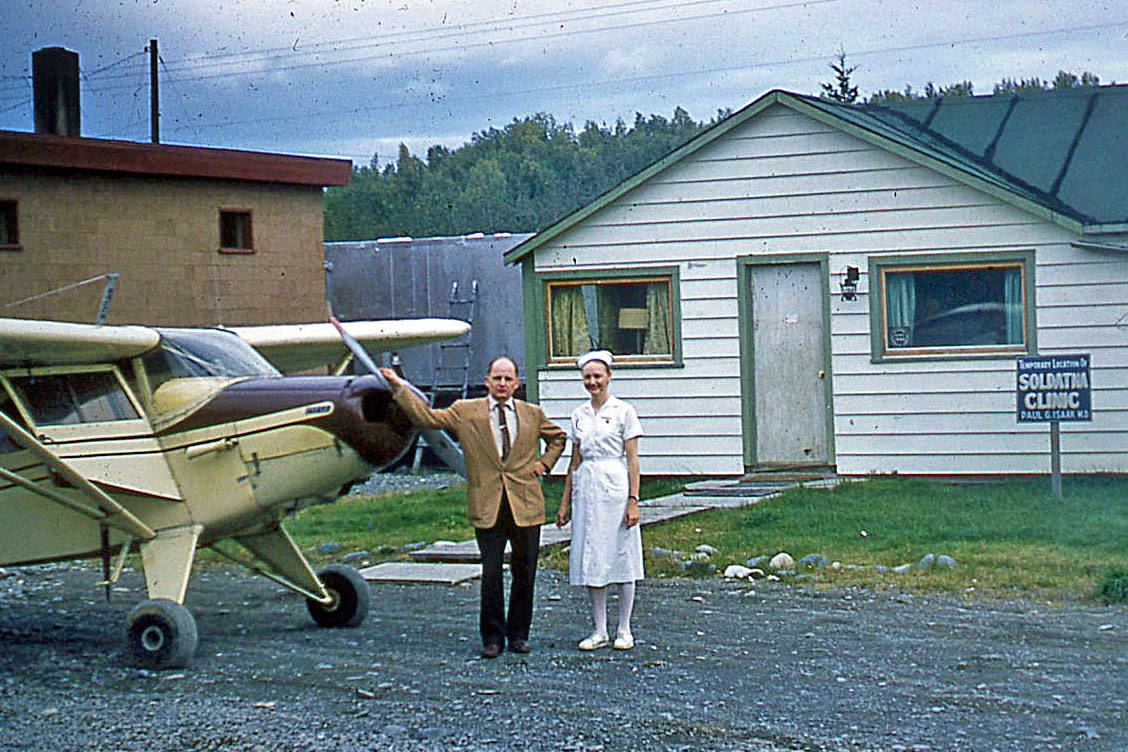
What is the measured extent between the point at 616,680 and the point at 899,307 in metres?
9.15

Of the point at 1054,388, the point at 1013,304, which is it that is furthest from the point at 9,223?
the point at 1054,388

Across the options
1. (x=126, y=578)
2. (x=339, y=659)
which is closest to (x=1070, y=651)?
(x=339, y=659)

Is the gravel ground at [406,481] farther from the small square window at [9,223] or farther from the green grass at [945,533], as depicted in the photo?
the green grass at [945,533]

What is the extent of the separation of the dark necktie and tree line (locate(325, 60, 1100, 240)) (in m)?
43.9

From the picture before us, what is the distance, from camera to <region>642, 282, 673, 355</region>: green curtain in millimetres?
16531

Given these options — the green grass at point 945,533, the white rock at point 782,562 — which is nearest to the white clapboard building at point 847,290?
the green grass at point 945,533

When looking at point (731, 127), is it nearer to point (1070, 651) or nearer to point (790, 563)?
point (790, 563)

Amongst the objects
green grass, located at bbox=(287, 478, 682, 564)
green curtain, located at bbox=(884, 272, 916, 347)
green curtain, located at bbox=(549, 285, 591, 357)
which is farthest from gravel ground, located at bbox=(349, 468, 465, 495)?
green curtain, located at bbox=(884, 272, 916, 347)

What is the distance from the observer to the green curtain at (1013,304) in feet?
49.8

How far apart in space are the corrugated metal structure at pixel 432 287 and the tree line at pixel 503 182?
27.9m

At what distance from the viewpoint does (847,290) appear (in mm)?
15672

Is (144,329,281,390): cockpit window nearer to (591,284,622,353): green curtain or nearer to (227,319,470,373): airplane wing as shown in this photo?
(227,319,470,373): airplane wing

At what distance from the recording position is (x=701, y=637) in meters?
8.48

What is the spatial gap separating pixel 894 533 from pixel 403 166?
1922 inches
